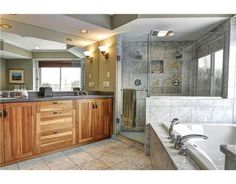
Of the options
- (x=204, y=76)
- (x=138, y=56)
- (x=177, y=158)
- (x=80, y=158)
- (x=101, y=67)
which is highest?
(x=138, y=56)

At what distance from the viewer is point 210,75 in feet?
9.80

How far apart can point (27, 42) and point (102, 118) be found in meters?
1.86

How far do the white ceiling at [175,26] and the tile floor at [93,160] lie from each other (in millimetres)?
2018

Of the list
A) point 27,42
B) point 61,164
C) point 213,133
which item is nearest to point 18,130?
point 61,164

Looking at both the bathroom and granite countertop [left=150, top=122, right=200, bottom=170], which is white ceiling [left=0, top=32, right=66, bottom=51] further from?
granite countertop [left=150, top=122, right=200, bottom=170]

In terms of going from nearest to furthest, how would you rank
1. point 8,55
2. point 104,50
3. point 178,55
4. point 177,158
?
1. point 177,158
2. point 8,55
3. point 104,50
4. point 178,55

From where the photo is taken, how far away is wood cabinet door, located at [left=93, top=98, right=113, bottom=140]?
303 cm

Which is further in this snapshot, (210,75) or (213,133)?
(210,75)

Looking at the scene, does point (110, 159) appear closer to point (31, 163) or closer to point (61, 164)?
point (61, 164)

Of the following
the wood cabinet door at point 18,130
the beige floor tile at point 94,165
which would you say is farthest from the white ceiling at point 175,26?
the beige floor tile at point 94,165

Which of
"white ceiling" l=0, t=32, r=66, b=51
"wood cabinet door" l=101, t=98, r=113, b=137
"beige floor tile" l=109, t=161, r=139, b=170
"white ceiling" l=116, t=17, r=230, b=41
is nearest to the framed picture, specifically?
"white ceiling" l=0, t=32, r=66, b=51

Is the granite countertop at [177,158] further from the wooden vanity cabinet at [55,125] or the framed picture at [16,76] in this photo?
the framed picture at [16,76]

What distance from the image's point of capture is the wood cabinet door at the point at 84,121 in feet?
9.04
